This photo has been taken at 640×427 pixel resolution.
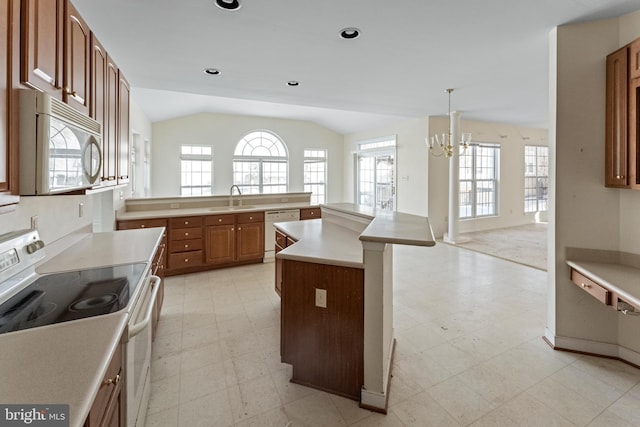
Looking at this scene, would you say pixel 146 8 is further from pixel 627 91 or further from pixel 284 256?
pixel 627 91

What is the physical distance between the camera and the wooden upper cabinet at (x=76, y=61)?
4.81 ft

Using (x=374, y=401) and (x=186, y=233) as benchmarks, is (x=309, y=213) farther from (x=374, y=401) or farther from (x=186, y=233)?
(x=374, y=401)

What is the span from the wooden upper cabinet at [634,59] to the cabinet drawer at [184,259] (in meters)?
4.64

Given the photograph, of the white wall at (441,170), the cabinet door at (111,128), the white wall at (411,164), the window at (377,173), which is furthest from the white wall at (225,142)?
the cabinet door at (111,128)

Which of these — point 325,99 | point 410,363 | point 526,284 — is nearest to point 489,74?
point 325,99

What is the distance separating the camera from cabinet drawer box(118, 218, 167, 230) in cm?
376

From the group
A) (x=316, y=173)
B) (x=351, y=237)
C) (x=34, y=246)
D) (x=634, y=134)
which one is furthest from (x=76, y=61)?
(x=316, y=173)

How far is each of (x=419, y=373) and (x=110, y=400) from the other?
184 cm

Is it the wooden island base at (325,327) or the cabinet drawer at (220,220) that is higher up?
the cabinet drawer at (220,220)

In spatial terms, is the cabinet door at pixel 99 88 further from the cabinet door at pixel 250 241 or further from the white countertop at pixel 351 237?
the cabinet door at pixel 250 241

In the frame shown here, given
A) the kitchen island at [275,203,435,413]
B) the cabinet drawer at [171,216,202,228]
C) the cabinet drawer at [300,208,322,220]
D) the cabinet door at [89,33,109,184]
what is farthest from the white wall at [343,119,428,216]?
the cabinet door at [89,33,109,184]

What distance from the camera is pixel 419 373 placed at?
2080mm

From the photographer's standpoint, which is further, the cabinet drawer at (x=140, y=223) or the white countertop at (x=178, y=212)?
the white countertop at (x=178, y=212)

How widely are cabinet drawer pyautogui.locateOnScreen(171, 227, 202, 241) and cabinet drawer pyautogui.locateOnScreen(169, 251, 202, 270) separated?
0.71 ft
